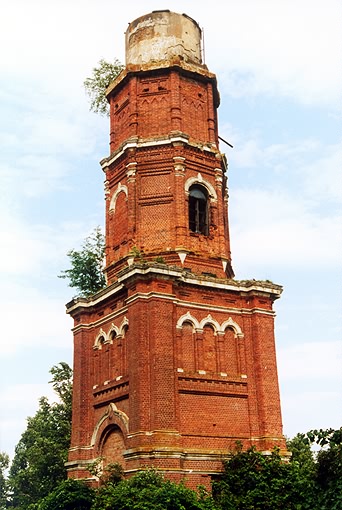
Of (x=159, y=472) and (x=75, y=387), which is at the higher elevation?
(x=75, y=387)

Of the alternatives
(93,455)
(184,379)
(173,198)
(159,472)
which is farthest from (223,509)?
(173,198)

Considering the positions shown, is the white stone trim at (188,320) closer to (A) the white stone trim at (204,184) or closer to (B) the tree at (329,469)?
(A) the white stone trim at (204,184)

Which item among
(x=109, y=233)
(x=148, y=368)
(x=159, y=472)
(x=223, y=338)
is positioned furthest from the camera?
→ (x=109, y=233)

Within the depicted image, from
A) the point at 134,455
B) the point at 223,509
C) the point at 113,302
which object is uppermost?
the point at 113,302

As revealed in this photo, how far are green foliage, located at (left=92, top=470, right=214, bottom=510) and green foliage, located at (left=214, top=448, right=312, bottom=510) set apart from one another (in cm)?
123

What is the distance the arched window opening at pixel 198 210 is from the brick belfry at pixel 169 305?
40 millimetres

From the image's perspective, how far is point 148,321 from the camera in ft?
64.1

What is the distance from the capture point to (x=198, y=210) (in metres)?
23.1

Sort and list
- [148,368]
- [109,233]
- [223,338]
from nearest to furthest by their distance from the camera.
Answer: [148,368] → [223,338] → [109,233]

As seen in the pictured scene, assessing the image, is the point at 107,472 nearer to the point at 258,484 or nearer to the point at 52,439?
the point at 258,484

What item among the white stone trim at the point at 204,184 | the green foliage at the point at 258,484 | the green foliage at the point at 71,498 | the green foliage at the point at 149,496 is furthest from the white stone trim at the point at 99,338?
the white stone trim at the point at 204,184

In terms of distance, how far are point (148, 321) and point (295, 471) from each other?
6.15 metres

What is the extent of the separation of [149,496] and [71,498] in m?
4.05

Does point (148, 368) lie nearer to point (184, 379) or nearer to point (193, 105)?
point (184, 379)
